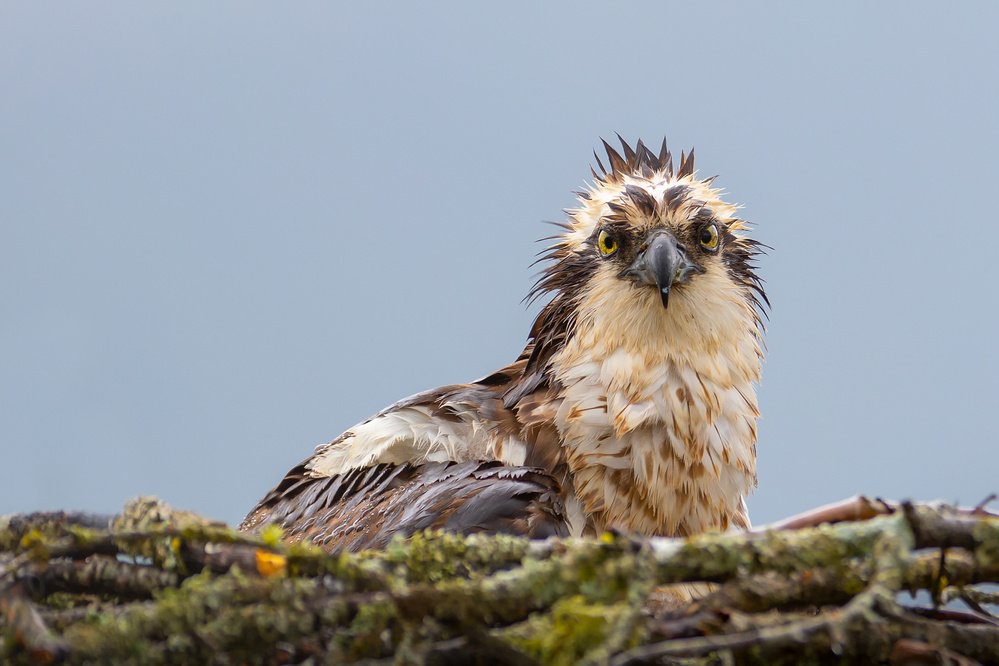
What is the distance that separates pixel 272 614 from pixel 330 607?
96mm

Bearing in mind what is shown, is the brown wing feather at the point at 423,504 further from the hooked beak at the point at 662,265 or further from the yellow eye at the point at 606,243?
the yellow eye at the point at 606,243

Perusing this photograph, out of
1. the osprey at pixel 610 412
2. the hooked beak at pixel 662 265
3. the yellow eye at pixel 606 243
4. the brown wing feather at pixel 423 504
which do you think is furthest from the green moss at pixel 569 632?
the yellow eye at pixel 606 243

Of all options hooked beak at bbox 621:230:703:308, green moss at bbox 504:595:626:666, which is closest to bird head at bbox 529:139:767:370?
hooked beak at bbox 621:230:703:308

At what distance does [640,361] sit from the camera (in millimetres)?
3414

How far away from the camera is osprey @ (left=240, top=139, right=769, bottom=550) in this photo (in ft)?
10.7

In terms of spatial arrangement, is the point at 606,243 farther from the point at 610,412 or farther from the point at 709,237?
the point at 610,412

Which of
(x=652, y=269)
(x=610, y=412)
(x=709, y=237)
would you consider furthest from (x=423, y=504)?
(x=709, y=237)

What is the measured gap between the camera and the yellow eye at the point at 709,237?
360cm

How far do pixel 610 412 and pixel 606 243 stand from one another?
0.74 m

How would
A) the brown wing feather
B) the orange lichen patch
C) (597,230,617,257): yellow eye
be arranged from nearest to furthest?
the orange lichen patch, the brown wing feather, (597,230,617,257): yellow eye

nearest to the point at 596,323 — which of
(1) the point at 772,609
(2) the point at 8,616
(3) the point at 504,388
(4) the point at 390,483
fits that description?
(3) the point at 504,388

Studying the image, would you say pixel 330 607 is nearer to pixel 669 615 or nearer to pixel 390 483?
pixel 669 615

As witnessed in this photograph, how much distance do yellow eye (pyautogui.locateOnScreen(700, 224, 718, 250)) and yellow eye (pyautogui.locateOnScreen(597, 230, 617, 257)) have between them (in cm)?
37

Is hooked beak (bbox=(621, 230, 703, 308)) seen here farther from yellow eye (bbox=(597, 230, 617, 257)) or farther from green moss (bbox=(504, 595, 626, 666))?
green moss (bbox=(504, 595, 626, 666))
